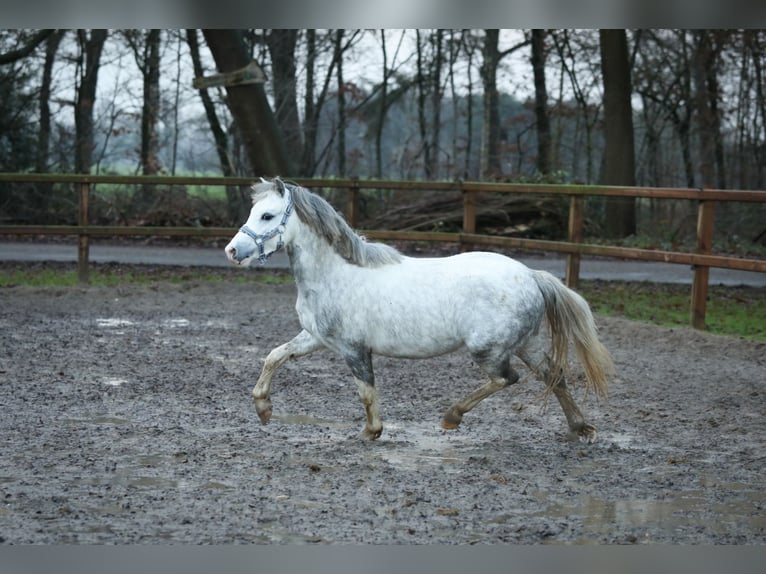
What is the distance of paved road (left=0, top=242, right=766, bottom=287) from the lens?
1423 centimetres

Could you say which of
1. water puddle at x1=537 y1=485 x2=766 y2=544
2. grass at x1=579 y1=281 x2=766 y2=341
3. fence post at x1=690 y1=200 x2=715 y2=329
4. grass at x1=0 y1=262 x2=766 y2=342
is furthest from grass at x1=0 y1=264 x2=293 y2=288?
water puddle at x1=537 y1=485 x2=766 y2=544

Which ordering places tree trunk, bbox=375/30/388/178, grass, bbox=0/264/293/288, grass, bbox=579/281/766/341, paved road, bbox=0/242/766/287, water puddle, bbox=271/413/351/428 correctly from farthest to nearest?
tree trunk, bbox=375/30/388/178 < paved road, bbox=0/242/766/287 < grass, bbox=0/264/293/288 < grass, bbox=579/281/766/341 < water puddle, bbox=271/413/351/428

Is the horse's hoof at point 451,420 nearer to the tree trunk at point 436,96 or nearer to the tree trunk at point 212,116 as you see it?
the tree trunk at point 212,116

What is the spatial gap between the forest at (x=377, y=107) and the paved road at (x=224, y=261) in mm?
1013

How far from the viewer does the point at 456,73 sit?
2169 centimetres

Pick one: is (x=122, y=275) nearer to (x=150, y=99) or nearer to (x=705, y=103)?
(x=150, y=99)

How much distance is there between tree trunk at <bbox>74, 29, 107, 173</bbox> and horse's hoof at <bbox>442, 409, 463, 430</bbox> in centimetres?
1522

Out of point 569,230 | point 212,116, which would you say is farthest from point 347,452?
point 212,116

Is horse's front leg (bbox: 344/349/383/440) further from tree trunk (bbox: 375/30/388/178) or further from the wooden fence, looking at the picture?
tree trunk (bbox: 375/30/388/178)

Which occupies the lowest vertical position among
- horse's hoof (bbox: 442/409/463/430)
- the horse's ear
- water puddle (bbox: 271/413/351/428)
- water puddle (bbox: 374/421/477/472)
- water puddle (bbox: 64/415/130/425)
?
water puddle (bbox: 374/421/477/472)

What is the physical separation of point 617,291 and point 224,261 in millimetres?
5796

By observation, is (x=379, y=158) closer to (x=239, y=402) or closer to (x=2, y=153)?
(x=2, y=153)

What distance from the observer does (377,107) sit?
21578mm

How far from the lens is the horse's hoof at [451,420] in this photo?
5.52 m
